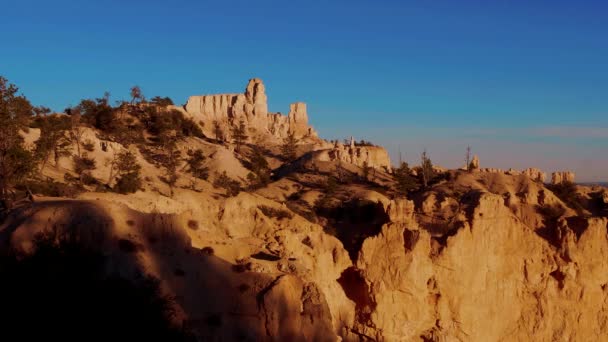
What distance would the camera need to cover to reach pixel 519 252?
3152 cm

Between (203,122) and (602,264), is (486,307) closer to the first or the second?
(602,264)

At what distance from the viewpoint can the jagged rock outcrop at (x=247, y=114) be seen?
103 m

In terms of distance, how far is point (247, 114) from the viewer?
108 metres

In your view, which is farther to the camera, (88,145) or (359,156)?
(359,156)

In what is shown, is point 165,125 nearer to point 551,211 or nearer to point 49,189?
point 49,189

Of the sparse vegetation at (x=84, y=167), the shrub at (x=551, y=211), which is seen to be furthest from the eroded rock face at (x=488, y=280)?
the sparse vegetation at (x=84, y=167)

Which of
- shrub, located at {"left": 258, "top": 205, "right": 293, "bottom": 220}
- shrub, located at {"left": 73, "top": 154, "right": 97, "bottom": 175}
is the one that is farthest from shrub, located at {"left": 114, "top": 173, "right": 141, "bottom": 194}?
shrub, located at {"left": 73, "top": 154, "right": 97, "bottom": 175}

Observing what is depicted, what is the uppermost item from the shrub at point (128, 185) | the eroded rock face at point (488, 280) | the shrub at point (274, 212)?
the shrub at point (128, 185)

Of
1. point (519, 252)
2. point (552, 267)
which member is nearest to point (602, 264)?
point (552, 267)

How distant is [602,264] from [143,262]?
94.9ft

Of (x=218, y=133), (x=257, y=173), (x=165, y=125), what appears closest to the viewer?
(x=257, y=173)

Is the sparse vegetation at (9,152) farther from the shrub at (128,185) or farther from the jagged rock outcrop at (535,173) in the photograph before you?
the jagged rock outcrop at (535,173)

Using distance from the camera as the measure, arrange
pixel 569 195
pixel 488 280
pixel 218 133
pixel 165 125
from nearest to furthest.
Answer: pixel 488 280
pixel 569 195
pixel 165 125
pixel 218 133

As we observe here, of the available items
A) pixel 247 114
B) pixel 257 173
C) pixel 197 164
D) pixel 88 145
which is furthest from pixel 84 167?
pixel 247 114
